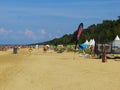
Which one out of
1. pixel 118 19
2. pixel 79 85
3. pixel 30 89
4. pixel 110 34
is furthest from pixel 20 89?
pixel 118 19

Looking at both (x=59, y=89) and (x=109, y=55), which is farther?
(x=109, y=55)

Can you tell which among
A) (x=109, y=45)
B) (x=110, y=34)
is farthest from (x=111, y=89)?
(x=110, y=34)

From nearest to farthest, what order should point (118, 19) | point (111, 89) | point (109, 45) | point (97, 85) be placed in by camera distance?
1. point (111, 89)
2. point (97, 85)
3. point (109, 45)
4. point (118, 19)

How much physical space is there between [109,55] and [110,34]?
59.3 meters

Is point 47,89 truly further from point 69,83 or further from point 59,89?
point 69,83

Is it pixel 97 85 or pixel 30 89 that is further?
pixel 97 85

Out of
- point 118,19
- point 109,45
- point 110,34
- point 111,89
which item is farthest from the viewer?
point 118,19

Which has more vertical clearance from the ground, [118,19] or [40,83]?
[118,19]

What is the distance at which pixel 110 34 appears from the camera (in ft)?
313

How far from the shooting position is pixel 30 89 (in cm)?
1202

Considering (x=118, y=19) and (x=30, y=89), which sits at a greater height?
(x=118, y=19)

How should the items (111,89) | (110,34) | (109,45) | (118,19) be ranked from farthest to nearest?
1. (118,19)
2. (110,34)
3. (109,45)
4. (111,89)

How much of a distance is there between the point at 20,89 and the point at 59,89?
1247mm

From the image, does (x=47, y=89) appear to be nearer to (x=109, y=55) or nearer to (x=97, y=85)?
(x=97, y=85)
